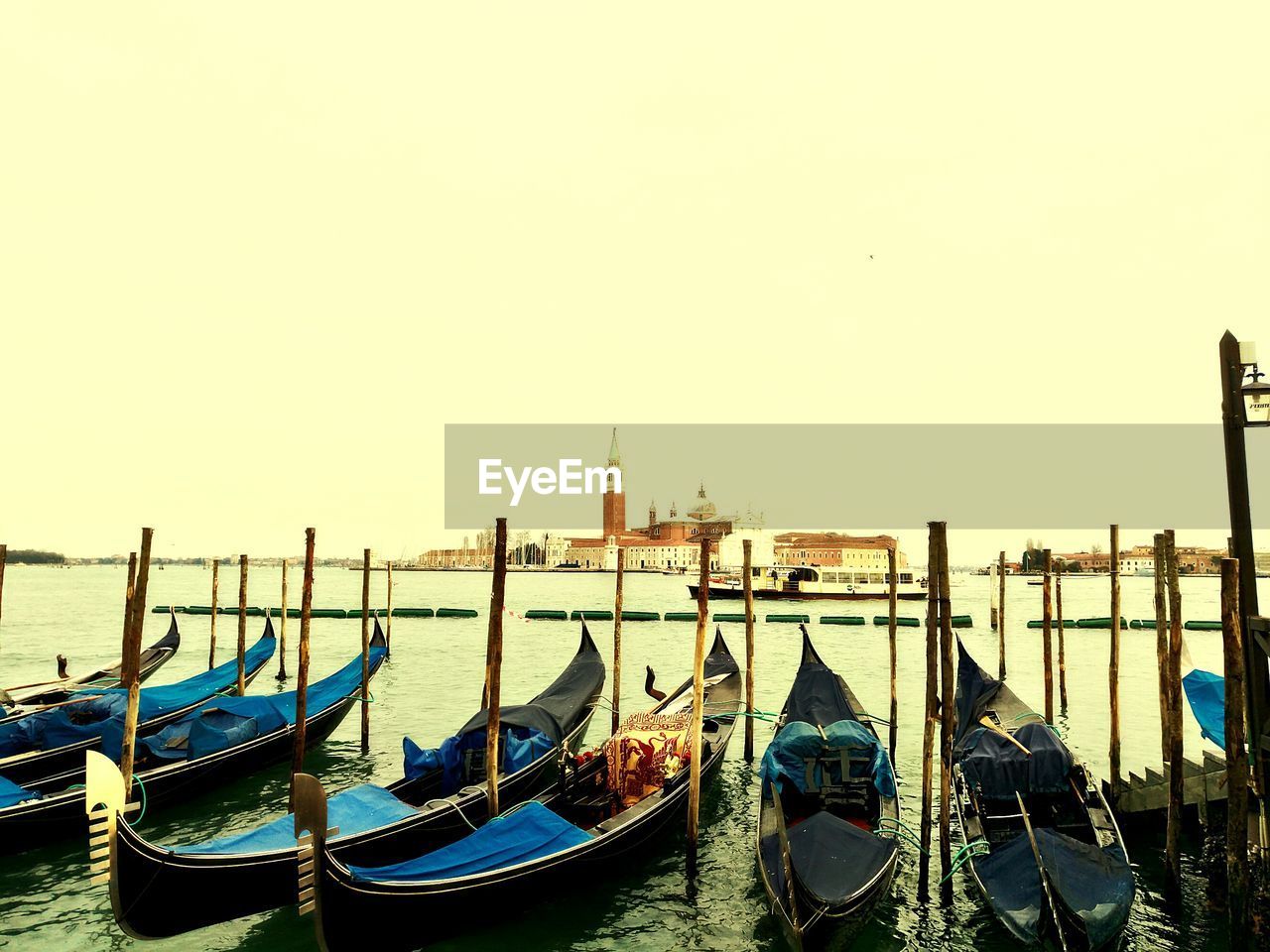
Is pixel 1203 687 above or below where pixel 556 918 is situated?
above

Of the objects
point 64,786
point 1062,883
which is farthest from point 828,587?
point 1062,883

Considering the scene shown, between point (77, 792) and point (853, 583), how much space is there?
4212cm

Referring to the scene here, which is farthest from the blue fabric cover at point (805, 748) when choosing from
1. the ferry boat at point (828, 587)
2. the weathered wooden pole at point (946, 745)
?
the ferry boat at point (828, 587)

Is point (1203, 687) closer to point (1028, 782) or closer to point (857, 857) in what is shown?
point (1028, 782)

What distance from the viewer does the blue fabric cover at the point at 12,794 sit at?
6776mm

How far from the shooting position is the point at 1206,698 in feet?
26.2

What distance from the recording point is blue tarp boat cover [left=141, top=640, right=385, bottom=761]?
27.6 feet

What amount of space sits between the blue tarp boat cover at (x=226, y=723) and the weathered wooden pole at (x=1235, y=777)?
8.48 meters

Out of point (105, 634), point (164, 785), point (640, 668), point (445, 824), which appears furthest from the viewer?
point (105, 634)

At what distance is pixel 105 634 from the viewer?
90.0 ft

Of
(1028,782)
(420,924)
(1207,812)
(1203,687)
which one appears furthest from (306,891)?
(1203,687)

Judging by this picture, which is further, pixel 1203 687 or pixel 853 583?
pixel 853 583

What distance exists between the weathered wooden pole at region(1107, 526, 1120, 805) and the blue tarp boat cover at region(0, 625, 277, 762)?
31.5 ft

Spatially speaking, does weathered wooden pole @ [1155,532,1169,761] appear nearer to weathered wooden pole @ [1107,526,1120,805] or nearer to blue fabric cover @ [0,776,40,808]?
weathered wooden pole @ [1107,526,1120,805]
